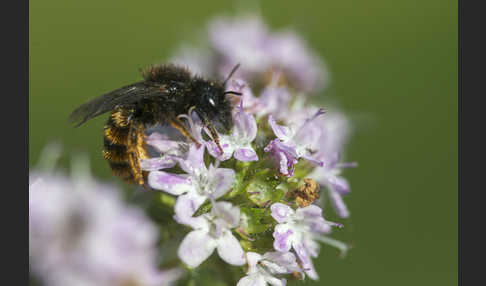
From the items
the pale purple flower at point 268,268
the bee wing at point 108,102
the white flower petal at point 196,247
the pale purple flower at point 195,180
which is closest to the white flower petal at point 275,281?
the pale purple flower at point 268,268

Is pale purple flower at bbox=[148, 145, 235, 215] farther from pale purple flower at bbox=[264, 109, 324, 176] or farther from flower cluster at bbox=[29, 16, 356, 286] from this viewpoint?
pale purple flower at bbox=[264, 109, 324, 176]

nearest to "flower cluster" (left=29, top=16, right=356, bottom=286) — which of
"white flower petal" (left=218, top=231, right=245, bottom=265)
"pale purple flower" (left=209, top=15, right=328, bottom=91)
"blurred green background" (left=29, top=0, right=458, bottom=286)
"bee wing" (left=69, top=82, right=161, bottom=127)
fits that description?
"white flower petal" (left=218, top=231, right=245, bottom=265)

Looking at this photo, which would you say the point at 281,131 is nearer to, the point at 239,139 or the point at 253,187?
the point at 239,139

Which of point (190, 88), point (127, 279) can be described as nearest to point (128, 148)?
point (190, 88)

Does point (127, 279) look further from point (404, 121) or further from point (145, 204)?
point (404, 121)

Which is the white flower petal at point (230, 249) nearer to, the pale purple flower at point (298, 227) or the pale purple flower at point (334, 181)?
the pale purple flower at point (298, 227)
